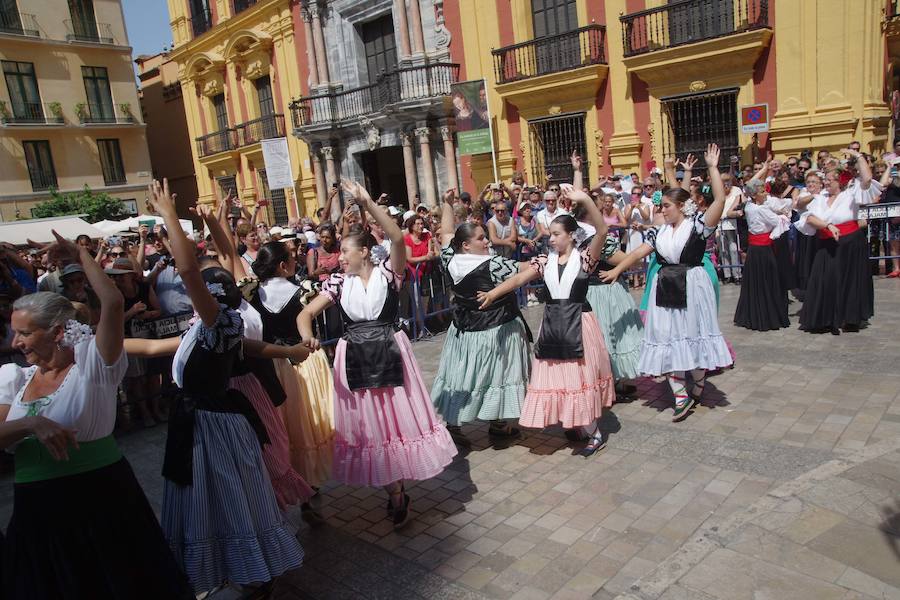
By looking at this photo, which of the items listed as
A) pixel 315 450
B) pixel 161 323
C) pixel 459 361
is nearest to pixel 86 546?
pixel 315 450

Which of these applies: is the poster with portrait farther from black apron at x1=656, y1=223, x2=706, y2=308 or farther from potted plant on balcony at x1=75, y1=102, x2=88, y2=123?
potted plant on balcony at x1=75, y1=102, x2=88, y2=123

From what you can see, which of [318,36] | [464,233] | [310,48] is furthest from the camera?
[310,48]

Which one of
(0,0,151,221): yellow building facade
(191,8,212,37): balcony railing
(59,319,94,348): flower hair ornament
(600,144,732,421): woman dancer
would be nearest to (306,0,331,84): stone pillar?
(191,8,212,37): balcony railing

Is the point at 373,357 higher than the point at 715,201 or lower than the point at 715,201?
lower

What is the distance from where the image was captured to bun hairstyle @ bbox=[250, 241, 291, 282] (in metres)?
4.45

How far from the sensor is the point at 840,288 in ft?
24.5

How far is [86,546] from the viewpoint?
9.22 ft

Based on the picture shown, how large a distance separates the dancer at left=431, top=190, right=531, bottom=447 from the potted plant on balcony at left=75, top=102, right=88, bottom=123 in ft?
105

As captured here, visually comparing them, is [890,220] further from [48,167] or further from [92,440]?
[48,167]

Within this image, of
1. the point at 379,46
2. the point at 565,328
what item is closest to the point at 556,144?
the point at 379,46

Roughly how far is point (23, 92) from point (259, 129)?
11989 mm

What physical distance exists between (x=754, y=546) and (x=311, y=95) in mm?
22515

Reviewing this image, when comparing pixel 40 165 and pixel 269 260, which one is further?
pixel 40 165

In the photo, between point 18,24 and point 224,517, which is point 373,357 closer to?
point 224,517
